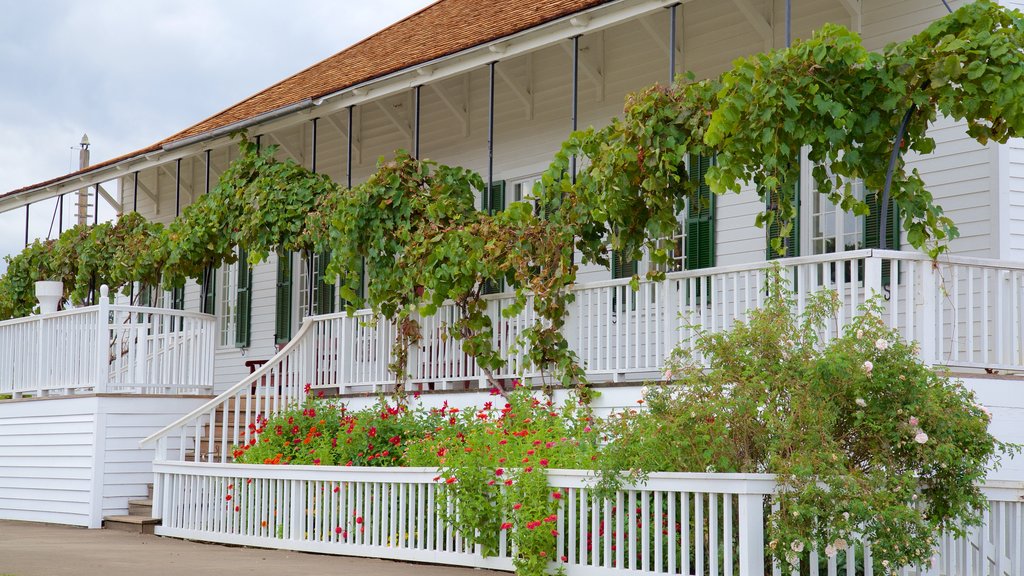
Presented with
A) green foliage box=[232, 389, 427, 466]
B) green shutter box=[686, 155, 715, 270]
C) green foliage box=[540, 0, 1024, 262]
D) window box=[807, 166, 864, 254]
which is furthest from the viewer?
green shutter box=[686, 155, 715, 270]

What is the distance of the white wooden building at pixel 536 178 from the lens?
9.75 m

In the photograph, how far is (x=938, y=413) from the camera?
7.44 m

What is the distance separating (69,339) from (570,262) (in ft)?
24.1

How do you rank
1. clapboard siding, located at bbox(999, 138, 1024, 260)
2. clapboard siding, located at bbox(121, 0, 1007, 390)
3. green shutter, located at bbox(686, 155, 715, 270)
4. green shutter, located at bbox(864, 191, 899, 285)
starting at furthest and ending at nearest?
1. green shutter, located at bbox(686, 155, 715, 270)
2. green shutter, located at bbox(864, 191, 899, 285)
3. clapboard siding, located at bbox(121, 0, 1007, 390)
4. clapboard siding, located at bbox(999, 138, 1024, 260)

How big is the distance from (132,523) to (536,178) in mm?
6329

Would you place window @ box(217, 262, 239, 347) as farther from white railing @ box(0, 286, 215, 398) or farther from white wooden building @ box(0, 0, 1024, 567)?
white railing @ box(0, 286, 215, 398)

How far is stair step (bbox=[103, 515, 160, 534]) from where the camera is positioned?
1314 centimetres

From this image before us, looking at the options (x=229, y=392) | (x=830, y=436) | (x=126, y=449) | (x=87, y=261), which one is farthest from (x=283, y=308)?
(x=830, y=436)

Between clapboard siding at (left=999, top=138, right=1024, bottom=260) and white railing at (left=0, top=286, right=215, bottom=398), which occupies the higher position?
clapboard siding at (left=999, top=138, right=1024, bottom=260)

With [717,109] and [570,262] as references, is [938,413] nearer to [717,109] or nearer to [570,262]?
[717,109]

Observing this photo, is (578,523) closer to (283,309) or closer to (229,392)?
(229,392)

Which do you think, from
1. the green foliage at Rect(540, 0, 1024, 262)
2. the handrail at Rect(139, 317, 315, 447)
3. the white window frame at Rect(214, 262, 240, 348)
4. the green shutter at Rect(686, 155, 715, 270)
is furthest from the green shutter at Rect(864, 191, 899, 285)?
the white window frame at Rect(214, 262, 240, 348)

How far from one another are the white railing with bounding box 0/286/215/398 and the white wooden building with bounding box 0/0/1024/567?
72 millimetres

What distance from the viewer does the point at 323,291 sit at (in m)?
18.8
